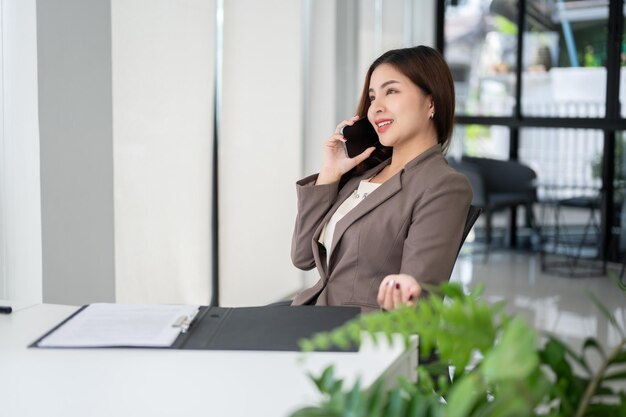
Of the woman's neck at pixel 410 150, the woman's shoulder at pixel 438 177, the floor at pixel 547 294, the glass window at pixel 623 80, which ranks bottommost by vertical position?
the floor at pixel 547 294

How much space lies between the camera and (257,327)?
1784 mm

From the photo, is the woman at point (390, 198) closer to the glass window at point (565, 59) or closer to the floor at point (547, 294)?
the floor at point (547, 294)

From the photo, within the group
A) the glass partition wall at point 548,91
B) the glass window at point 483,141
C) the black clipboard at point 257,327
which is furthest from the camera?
the glass window at point 483,141

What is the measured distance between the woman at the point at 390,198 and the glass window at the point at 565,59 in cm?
571

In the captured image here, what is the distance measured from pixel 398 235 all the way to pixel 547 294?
173 inches

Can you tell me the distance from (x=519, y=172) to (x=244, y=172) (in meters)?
4.02

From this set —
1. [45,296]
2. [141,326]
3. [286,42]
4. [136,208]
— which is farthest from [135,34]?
[141,326]

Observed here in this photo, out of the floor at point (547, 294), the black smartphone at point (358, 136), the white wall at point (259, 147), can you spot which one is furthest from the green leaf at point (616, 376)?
the white wall at point (259, 147)

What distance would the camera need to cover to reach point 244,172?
5.55 m

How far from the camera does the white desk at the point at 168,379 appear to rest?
1.35 meters

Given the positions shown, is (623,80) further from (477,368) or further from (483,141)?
(477,368)

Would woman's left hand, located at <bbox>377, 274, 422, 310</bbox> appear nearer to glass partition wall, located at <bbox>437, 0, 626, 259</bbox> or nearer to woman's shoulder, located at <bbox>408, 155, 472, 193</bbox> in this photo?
woman's shoulder, located at <bbox>408, 155, 472, 193</bbox>

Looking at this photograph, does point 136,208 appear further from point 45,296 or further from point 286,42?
point 286,42

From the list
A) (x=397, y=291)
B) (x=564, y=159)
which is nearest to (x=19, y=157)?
(x=397, y=291)
